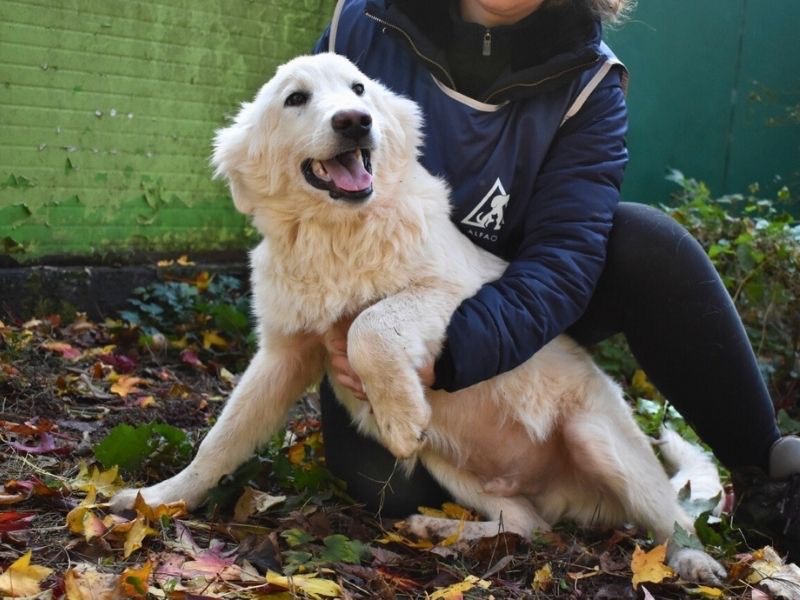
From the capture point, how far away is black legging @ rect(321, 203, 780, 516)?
2834 mm

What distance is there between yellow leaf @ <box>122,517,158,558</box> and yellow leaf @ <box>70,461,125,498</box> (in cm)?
36

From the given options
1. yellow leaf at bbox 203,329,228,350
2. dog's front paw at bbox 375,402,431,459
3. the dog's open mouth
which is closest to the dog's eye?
the dog's open mouth

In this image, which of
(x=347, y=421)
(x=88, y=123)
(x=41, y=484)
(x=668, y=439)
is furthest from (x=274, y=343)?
(x=88, y=123)

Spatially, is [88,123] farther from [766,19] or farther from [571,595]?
[766,19]

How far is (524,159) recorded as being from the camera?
115 inches

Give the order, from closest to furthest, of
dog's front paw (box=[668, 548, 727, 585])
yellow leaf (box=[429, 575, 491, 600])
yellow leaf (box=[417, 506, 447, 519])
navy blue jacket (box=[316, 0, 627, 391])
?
yellow leaf (box=[429, 575, 491, 600])
dog's front paw (box=[668, 548, 727, 585])
navy blue jacket (box=[316, 0, 627, 391])
yellow leaf (box=[417, 506, 447, 519])

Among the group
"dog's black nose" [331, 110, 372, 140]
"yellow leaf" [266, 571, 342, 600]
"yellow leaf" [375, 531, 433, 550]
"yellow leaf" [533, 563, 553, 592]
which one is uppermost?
"dog's black nose" [331, 110, 372, 140]

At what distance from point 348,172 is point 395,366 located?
63cm

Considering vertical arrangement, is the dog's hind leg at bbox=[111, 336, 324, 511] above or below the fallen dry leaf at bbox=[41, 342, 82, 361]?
above

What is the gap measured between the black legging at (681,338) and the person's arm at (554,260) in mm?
117

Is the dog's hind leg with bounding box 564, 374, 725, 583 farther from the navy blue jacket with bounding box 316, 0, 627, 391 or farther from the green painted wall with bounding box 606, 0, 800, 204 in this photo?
the green painted wall with bounding box 606, 0, 800, 204

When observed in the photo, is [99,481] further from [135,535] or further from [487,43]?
[487,43]

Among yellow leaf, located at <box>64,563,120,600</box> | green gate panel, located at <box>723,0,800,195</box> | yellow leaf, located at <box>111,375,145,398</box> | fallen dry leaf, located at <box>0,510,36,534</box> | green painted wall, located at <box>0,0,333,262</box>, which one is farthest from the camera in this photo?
green gate panel, located at <box>723,0,800,195</box>

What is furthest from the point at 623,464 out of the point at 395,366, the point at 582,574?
the point at 395,366
